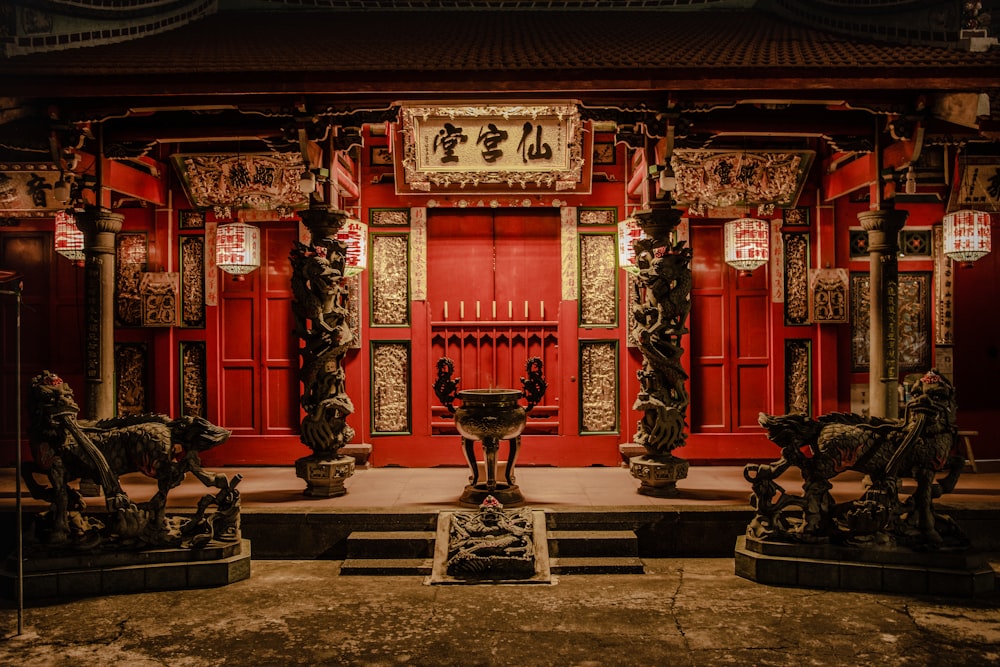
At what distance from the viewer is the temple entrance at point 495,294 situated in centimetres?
820

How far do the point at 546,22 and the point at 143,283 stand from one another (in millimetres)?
5491

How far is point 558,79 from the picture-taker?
20.2 ft

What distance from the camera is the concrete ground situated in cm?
401

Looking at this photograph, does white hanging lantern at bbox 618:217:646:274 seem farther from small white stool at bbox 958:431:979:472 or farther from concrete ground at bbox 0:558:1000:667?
small white stool at bbox 958:431:979:472

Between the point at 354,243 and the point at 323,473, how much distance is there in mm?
2330

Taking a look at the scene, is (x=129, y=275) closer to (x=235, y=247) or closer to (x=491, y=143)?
(x=235, y=247)

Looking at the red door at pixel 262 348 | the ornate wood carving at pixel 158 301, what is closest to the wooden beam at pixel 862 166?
the red door at pixel 262 348

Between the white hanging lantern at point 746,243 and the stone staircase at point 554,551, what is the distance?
125 inches

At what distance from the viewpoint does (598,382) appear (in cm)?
812

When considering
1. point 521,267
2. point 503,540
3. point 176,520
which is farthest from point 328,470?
point 521,267

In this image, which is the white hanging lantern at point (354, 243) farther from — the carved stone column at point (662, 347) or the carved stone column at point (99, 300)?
the carved stone column at point (662, 347)

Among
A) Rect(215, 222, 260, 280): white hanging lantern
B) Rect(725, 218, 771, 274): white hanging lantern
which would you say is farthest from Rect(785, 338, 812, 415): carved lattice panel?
Rect(215, 222, 260, 280): white hanging lantern

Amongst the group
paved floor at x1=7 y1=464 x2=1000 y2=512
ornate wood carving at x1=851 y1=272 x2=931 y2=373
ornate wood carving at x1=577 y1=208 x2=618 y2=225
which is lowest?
paved floor at x1=7 y1=464 x2=1000 y2=512

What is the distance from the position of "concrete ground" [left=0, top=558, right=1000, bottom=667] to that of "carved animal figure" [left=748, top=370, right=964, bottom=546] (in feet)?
1.98
